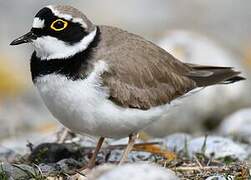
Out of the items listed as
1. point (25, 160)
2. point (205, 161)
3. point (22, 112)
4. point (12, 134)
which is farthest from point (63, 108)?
point (22, 112)

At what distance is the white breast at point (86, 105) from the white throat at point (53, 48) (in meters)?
0.22

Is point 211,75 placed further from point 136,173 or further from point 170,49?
point 170,49

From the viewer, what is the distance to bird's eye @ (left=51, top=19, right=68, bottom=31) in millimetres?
7250

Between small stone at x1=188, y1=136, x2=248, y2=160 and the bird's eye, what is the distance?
236 cm

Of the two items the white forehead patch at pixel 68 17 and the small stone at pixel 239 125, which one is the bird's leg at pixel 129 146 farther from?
the small stone at pixel 239 125

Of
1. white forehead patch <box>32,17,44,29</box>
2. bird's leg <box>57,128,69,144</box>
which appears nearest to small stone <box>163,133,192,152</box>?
bird's leg <box>57,128,69,144</box>

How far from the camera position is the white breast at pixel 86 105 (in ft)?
23.2

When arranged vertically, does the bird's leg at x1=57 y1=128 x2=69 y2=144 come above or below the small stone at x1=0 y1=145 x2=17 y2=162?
above

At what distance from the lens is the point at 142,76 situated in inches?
306

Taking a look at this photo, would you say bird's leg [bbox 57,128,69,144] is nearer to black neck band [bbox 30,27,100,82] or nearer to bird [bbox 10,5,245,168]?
bird [bbox 10,5,245,168]

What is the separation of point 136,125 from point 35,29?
1.41 meters

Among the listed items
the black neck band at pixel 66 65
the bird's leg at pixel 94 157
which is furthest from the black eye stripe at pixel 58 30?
the bird's leg at pixel 94 157

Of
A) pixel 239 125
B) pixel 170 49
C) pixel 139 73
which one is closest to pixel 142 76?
pixel 139 73

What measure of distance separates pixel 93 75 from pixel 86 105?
308 mm
